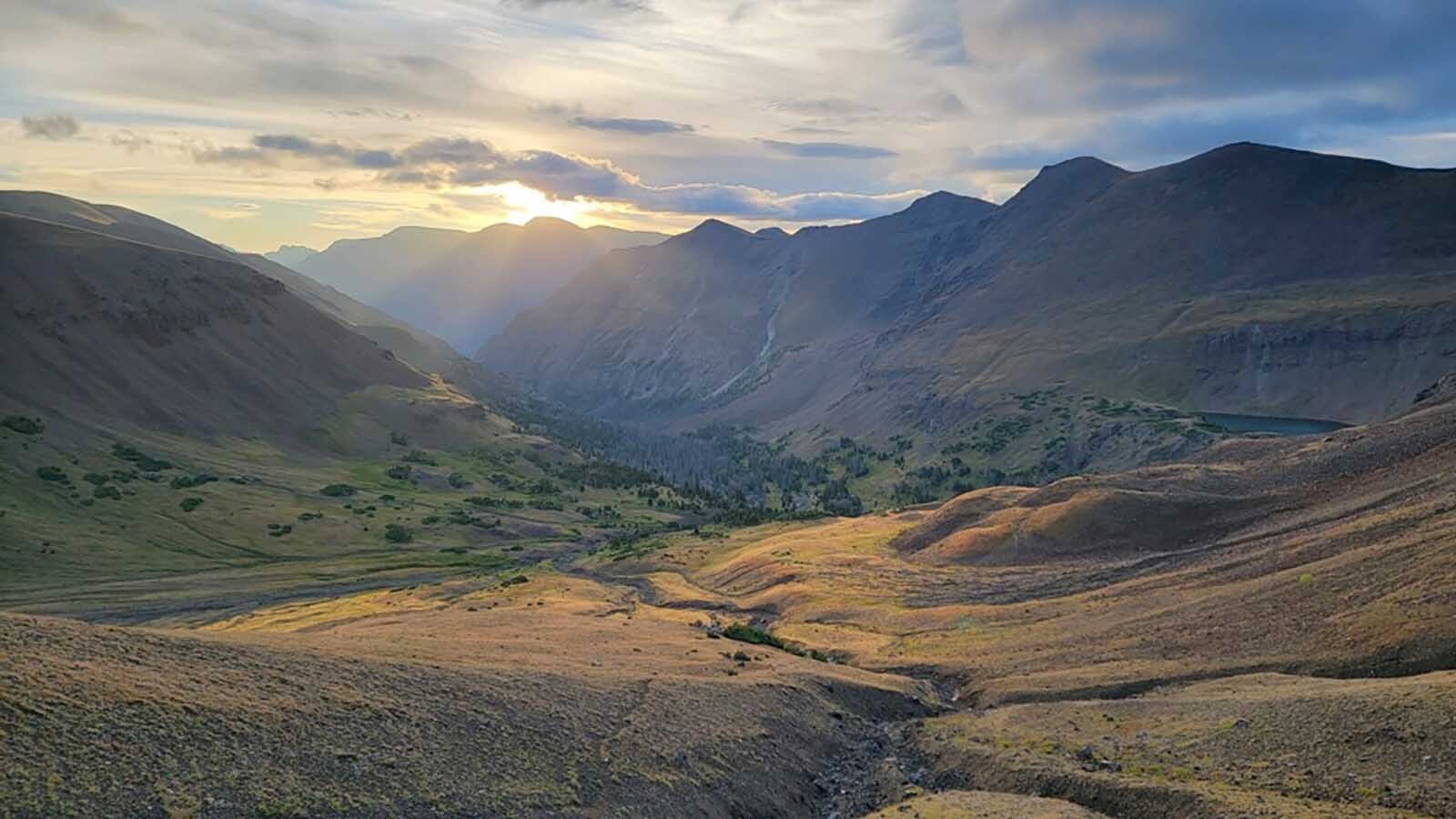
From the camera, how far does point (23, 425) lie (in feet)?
487

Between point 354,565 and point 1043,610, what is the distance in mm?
98117

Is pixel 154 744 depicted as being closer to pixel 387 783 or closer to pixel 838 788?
pixel 387 783

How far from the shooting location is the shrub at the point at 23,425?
147 meters

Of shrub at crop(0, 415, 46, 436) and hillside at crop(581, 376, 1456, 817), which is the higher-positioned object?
hillside at crop(581, 376, 1456, 817)

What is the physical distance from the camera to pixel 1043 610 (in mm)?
55938

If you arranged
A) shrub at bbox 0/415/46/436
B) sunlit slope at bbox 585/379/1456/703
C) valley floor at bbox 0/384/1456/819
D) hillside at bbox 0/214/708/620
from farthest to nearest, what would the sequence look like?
shrub at bbox 0/415/46/436, hillside at bbox 0/214/708/620, sunlit slope at bbox 585/379/1456/703, valley floor at bbox 0/384/1456/819

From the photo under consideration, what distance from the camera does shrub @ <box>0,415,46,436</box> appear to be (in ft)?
482

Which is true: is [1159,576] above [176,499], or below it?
above

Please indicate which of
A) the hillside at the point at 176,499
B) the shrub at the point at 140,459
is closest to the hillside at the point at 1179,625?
the hillside at the point at 176,499

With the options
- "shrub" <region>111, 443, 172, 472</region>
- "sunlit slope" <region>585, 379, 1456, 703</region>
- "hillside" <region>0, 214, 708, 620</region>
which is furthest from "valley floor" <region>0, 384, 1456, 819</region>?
"shrub" <region>111, 443, 172, 472</region>

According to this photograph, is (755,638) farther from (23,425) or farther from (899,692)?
(23,425)

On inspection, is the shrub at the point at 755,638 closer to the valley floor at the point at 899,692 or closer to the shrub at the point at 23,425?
the valley floor at the point at 899,692

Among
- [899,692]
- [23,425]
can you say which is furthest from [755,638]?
[23,425]

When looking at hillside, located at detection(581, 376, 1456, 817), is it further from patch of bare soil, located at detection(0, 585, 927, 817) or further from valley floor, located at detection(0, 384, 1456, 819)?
patch of bare soil, located at detection(0, 585, 927, 817)
